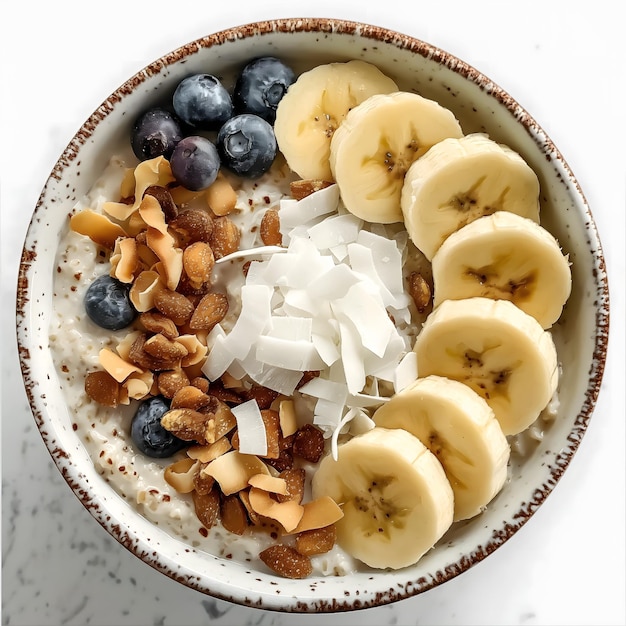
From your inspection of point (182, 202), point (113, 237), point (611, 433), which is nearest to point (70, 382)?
point (113, 237)

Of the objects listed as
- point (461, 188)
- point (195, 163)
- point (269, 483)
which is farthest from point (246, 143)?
point (269, 483)

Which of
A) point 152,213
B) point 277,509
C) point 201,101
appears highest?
point 201,101

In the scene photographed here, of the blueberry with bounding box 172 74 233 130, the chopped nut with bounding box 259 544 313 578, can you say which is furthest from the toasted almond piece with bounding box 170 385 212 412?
the blueberry with bounding box 172 74 233 130

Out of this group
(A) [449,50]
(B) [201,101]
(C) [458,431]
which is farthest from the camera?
(A) [449,50]

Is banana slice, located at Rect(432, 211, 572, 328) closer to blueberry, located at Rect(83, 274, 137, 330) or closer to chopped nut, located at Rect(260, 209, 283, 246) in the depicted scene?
chopped nut, located at Rect(260, 209, 283, 246)

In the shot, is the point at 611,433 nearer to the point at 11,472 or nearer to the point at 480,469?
the point at 480,469

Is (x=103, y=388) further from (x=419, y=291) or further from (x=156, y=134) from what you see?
(x=419, y=291)

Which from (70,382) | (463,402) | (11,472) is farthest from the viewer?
(11,472)
